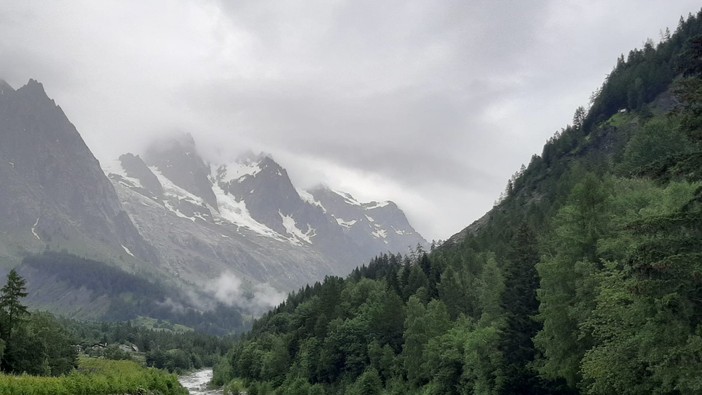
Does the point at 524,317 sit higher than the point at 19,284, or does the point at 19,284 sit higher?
the point at 19,284

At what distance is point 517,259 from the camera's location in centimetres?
6631

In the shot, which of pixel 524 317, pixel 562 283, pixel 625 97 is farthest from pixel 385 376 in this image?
pixel 625 97

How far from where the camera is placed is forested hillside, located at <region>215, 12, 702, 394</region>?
2598 centimetres

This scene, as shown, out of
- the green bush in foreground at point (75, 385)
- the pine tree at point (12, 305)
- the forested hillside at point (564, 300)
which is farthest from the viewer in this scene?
the pine tree at point (12, 305)

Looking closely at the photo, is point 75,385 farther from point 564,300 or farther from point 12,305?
point 12,305

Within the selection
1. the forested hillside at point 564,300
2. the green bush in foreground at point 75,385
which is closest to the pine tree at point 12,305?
the green bush in foreground at point 75,385

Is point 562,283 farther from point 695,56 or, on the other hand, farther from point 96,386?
point 96,386

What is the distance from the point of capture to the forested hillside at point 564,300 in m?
26.0

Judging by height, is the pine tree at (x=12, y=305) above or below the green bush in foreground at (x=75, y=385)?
above

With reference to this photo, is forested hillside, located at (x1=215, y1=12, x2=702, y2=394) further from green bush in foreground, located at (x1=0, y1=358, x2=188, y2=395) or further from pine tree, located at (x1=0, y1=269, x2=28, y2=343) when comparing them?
pine tree, located at (x1=0, y1=269, x2=28, y2=343)

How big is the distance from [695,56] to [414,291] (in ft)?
329

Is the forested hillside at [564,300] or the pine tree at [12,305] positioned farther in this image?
the pine tree at [12,305]

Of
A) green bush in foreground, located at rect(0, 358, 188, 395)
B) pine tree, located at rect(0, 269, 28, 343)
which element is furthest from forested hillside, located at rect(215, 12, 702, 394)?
pine tree, located at rect(0, 269, 28, 343)

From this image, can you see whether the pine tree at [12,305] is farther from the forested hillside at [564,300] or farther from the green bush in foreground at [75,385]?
the forested hillside at [564,300]
